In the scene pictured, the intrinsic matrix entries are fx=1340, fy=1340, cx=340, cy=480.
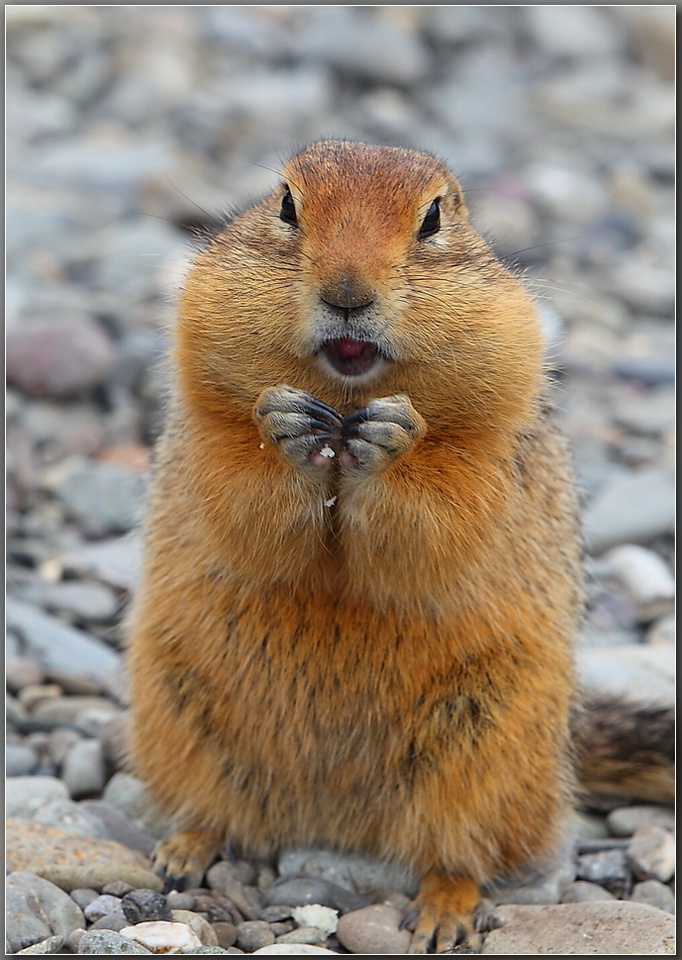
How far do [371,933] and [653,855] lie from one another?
1.15m

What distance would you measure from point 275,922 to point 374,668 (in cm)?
88

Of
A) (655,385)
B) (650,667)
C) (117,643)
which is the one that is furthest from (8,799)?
(655,385)

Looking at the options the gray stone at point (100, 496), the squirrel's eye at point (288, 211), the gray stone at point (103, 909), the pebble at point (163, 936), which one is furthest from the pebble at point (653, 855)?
the gray stone at point (100, 496)

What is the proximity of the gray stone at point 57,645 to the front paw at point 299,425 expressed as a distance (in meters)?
2.21

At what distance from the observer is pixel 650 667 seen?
569 centimetres

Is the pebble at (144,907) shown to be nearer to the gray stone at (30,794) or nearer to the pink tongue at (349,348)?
the gray stone at (30,794)

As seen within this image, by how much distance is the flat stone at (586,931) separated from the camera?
3.98 meters

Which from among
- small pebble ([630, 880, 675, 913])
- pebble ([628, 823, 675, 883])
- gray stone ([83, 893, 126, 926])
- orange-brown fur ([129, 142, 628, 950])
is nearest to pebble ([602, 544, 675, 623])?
pebble ([628, 823, 675, 883])

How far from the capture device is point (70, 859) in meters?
4.27

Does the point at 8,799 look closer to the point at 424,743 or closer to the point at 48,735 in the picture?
the point at 48,735

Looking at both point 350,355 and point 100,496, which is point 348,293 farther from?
point 100,496

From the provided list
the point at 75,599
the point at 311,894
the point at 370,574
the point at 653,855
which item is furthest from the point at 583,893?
the point at 75,599

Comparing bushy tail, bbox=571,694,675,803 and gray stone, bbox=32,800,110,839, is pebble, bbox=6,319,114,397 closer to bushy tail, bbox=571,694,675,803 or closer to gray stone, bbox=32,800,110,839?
gray stone, bbox=32,800,110,839

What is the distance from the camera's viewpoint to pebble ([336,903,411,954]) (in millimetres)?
4191
